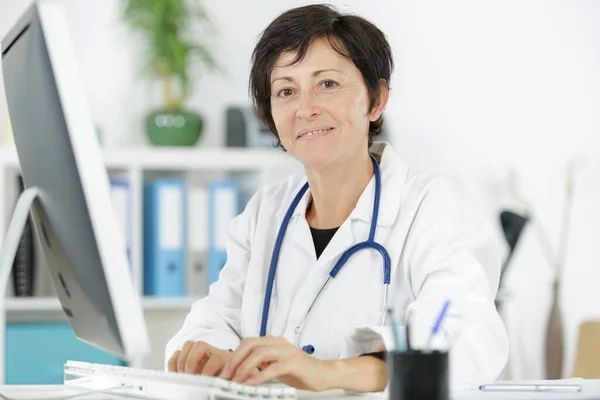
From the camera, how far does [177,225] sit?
2943mm

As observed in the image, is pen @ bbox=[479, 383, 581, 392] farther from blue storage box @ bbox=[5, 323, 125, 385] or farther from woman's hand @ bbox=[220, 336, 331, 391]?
blue storage box @ bbox=[5, 323, 125, 385]

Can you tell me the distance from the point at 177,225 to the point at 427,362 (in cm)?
210

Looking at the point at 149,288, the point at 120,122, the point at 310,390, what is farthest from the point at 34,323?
the point at 310,390

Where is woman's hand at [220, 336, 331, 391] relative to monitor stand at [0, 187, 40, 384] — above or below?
below

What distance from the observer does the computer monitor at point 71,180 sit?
2.73ft

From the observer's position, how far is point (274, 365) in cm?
116

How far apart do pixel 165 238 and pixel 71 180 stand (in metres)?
2.08

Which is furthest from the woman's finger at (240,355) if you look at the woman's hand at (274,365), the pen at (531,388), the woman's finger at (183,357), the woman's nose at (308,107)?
the woman's nose at (308,107)

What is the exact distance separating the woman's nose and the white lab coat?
0.59 ft

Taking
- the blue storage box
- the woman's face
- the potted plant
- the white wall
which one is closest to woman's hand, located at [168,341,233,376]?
the woman's face

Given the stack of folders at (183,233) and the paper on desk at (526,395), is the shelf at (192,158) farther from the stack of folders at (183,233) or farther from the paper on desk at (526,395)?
the paper on desk at (526,395)

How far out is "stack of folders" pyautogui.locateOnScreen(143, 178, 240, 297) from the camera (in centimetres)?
294

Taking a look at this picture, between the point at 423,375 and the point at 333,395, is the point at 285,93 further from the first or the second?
the point at 423,375

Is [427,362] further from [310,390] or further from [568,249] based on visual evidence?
[568,249]
